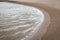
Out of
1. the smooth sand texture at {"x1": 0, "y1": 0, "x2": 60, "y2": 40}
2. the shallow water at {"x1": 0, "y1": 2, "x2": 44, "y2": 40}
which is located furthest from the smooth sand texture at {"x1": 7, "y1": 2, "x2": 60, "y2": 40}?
the shallow water at {"x1": 0, "y1": 2, "x2": 44, "y2": 40}

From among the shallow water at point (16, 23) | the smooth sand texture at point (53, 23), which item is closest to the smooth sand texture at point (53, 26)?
the smooth sand texture at point (53, 23)

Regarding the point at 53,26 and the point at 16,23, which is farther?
the point at 53,26

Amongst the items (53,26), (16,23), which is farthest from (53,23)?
(16,23)

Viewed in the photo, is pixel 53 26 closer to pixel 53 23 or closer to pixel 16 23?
pixel 53 23

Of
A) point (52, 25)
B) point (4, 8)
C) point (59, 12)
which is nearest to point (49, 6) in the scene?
point (59, 12)

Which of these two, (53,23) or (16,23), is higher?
(53,23)

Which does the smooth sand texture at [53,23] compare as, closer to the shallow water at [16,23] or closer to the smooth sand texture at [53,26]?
the smooth sand texture at [53,26]

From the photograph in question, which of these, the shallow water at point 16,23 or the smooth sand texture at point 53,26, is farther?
the smooth sand texture at point 53,26

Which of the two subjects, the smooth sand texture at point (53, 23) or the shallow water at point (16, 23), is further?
the smooth sand texture at point (53, 23)

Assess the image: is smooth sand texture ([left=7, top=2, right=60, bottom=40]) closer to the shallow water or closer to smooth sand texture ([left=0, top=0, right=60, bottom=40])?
smooth sand texture ([left=0, top=0, right=60, bottom=40])

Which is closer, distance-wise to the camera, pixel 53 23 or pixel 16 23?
pixel 16 23

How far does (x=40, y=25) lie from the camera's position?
1195 mm

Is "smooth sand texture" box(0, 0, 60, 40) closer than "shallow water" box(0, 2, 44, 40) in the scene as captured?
No

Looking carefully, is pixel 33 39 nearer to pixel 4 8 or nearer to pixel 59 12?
pixel 4 8
